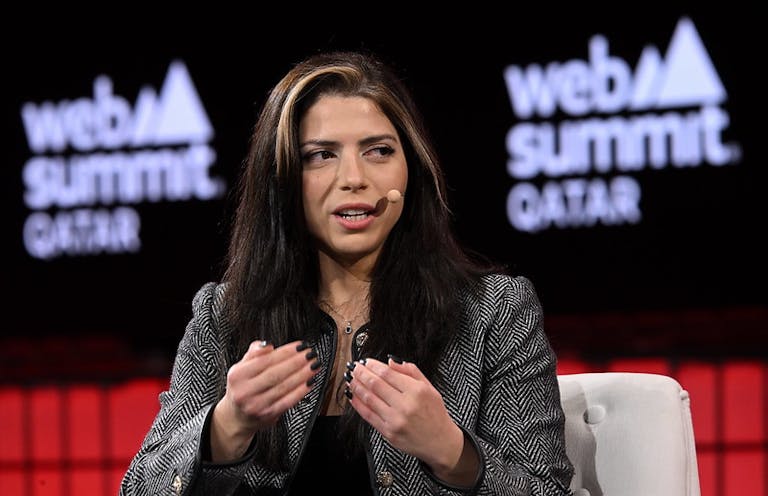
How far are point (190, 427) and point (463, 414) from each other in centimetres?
37

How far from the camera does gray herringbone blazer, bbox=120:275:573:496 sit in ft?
4.49

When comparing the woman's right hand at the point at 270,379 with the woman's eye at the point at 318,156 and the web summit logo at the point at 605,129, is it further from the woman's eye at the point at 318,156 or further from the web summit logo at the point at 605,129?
the web summit logo at the point at 605,129

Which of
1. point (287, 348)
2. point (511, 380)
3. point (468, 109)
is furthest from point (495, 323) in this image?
point (468, 109)

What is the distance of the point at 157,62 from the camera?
15.3ft

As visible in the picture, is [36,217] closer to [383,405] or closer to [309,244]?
[309,244]

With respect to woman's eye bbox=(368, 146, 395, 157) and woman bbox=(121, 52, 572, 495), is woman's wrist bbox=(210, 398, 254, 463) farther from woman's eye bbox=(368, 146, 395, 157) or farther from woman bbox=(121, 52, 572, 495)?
woman's eye bbox=(368, 146, 395, 157)

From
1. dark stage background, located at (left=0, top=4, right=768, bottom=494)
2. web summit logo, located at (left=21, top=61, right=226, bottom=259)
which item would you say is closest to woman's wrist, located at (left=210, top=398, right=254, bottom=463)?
dark stage background, located at (left=0, top=4, right=768, bottom=494)

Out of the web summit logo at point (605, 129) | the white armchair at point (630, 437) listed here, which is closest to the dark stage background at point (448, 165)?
the web summit logo at point (605, 129)

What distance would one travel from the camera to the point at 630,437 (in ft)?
5.04

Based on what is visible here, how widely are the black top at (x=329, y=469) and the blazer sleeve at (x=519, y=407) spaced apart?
0.58 ft

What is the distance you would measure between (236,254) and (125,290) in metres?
3.17

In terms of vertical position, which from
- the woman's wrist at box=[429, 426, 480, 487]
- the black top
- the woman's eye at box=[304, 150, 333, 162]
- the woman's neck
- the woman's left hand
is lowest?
the black top

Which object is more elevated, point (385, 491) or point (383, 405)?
point (383, 405)

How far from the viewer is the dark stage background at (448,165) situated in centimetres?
400
